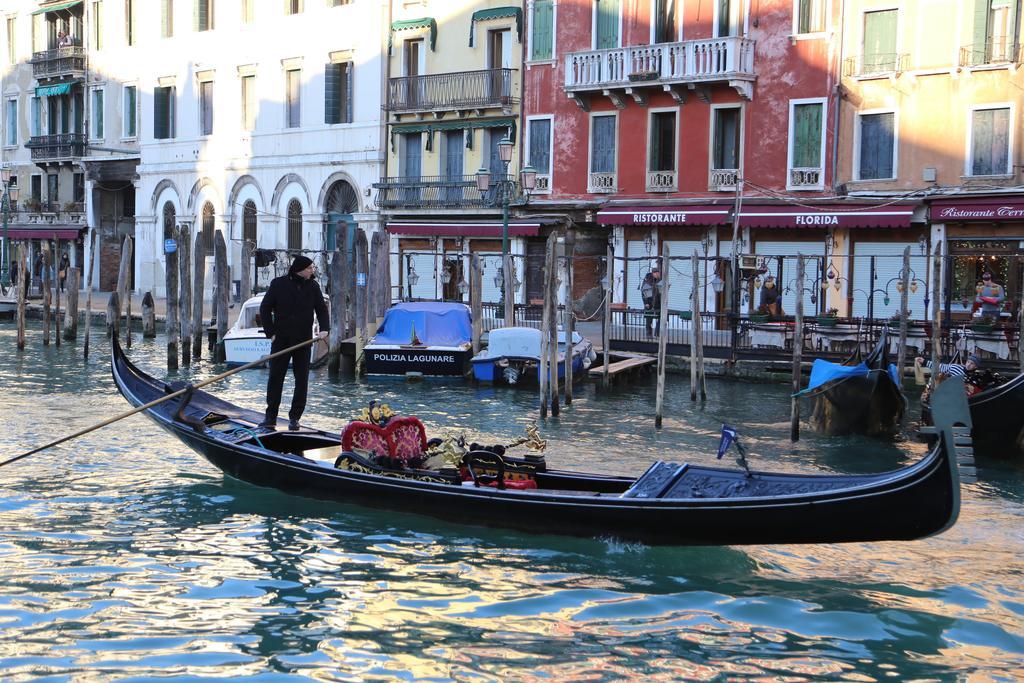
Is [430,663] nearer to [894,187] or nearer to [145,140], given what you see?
[894,187]

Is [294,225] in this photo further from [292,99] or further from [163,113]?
[163,113]

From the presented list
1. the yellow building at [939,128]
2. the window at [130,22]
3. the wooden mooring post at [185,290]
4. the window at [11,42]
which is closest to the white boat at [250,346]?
the wooden mooring post at [185,290]

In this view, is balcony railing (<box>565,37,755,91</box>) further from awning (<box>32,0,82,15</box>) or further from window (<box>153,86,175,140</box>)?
awning (<box>32,0,82,15</box>)

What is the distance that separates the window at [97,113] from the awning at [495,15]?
14016 mm

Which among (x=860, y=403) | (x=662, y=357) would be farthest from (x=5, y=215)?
(x=860, y=403)

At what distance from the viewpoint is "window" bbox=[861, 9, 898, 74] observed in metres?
21.9

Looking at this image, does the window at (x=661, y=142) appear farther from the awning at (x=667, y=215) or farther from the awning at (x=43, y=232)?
the awning at (x=43, y=232)

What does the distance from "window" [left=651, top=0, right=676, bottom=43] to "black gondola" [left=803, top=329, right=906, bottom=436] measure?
1158cm

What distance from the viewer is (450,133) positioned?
28.5 m

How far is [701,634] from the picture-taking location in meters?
7.27

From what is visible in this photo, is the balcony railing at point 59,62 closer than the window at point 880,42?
No

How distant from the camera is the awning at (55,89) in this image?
38094 mm

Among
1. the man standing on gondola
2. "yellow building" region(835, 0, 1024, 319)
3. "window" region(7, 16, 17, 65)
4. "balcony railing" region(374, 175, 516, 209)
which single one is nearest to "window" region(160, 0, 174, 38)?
"window" region(7, 16, 17, 65)

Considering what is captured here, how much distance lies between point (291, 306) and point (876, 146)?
13809 mm
